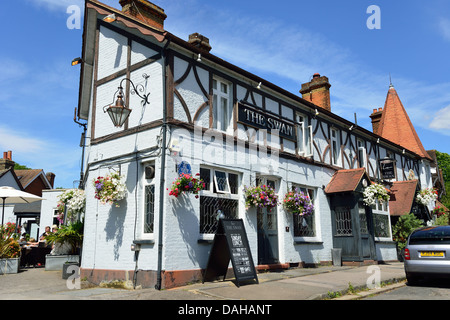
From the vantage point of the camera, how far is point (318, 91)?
18.1m

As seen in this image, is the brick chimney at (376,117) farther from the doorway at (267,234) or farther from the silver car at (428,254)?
the silver car at (428,254)

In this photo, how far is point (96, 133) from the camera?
11.0 metres

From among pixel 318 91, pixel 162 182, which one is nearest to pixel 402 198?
pixel 318 91

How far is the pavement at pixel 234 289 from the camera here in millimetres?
6938

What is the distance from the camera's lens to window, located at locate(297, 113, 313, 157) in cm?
1330

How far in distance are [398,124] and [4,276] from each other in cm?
2417

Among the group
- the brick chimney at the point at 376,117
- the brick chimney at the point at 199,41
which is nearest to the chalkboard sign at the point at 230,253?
the brick chimney at the point at 199,41

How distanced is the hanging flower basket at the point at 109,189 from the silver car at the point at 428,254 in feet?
22.8

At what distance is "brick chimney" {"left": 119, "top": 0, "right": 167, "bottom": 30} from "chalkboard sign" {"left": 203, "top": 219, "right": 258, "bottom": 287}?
609 cm

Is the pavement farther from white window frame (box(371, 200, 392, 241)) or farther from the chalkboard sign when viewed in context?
white window frame (box(371, 200, 392, 241))

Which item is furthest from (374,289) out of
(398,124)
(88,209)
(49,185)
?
(49,185)

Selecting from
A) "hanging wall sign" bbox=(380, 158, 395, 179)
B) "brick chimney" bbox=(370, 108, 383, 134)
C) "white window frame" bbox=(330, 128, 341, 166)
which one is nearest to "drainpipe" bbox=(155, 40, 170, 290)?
"white window frame" bbox=(330, 128, 341, 166)

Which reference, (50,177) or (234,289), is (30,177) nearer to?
(50,177)

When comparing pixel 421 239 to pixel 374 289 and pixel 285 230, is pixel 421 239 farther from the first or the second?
pixel 285 230
